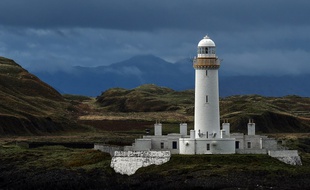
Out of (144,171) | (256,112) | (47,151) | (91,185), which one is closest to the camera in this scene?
(91,185)

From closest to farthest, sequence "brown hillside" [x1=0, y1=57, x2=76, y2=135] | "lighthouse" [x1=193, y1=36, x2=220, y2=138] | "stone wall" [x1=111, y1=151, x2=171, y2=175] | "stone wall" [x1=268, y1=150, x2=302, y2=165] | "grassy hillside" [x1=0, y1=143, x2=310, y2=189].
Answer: "grassy hillside" [x1=0, y1=143, x2=310, y2=189] < "stone wall" [x1=111, y1=151, x2=171, y2=175] < "stone wall" [x1=268, y1=150, x2=302, y2=165] < "lighthouse" [x1=193, y1=36, x2=220, y2=138] < "brown hillside" [x1=0, y1=57, x2=76, y2=135]

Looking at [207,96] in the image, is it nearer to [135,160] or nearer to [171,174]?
[135,160]

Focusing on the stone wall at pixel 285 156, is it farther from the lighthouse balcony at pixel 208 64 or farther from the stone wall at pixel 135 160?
the stone wall at pixel 135 160

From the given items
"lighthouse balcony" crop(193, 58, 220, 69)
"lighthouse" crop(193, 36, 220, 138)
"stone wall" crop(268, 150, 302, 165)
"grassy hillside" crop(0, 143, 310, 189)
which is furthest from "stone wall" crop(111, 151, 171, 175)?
"stone wall" crop(268, 150, 302, 165)

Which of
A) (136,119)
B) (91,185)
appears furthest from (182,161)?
(136,119)

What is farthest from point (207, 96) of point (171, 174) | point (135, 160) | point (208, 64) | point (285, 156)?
point (171, 174)

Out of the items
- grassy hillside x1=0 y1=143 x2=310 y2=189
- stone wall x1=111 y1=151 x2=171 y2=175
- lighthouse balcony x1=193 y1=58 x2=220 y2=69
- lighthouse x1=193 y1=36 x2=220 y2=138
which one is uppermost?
lighthouse balcony x1=193 y1=58 x2=220 y2=69

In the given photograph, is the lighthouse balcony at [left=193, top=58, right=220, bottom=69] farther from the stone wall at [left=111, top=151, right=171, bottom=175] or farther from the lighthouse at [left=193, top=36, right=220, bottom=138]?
the stone wall at [left=111, top=151, right=171, bottom=175]

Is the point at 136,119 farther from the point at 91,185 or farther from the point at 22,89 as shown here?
the point at 91,185

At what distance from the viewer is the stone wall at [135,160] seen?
242 feet

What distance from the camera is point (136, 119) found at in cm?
16325

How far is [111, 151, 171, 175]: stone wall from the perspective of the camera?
242ft

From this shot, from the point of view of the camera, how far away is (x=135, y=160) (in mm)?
74375

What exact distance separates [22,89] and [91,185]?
132 metres
